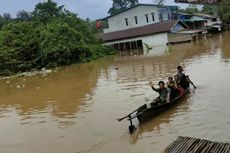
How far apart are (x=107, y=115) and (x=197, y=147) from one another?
6.48m

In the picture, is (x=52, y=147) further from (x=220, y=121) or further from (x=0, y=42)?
(x=0, y=42)

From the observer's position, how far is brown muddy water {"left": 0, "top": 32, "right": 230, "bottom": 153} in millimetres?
10844

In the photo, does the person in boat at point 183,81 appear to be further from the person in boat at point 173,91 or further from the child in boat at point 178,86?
the person in boat at point 173,91

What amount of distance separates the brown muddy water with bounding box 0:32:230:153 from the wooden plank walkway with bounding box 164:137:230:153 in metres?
1.48

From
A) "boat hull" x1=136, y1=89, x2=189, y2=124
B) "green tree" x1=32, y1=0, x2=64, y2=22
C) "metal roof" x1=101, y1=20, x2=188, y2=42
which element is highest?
"green tree" x1=32, y1=0, x2=64, y2=22

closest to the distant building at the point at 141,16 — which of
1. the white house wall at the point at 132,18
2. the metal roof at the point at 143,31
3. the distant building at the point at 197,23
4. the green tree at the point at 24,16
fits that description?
the white house wall at the point at 132,18

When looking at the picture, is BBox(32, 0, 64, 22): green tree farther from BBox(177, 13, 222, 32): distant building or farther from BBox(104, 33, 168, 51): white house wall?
BBox(177, 13, 222, 32): distant building

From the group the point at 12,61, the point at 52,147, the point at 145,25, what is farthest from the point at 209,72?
the point at 145,25

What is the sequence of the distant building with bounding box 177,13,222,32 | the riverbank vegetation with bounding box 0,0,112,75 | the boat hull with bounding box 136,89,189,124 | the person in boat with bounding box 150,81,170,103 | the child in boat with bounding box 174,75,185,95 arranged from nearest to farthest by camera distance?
the boat hull with bounding box 136,89,189,124 → the person in boat with bounding box 150,81,170,103 → the child in boat with bounding box 174,75,185,95 → the riverbank vegetation with bounding box 0,0,112,75 → the distant building with bounding box 177,13,222,32

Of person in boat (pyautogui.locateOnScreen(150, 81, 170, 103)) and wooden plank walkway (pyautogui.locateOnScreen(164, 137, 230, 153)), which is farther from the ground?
person in boat (pyautogui.locateOnScreen(150, 81, 170, 103))

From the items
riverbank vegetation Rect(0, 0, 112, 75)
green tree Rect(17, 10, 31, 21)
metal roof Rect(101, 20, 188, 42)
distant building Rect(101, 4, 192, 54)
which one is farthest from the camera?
green tree Rect(17, 10, 31, 21)

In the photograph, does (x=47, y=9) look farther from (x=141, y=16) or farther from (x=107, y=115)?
(x=107, y=115)

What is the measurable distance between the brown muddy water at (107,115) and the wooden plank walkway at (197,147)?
4.84 ft

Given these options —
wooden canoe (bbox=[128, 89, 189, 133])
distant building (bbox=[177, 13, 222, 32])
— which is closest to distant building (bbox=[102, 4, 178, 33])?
distant building (bbox=[177, 13, 222, 32])
